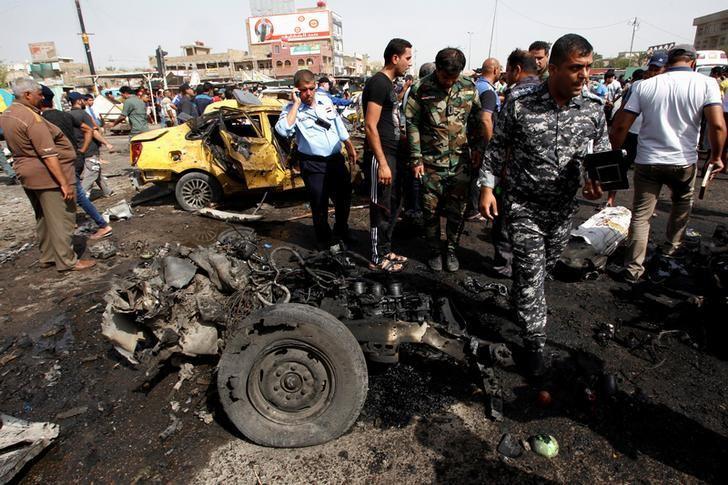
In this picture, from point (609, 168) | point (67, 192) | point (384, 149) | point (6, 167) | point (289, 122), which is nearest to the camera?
point (609, 168)

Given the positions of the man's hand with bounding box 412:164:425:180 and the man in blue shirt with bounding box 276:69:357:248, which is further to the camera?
the man in blue shirt with bounding box 276:69:357:248

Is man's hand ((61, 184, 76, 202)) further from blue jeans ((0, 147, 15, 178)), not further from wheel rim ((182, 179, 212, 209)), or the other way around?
blue jeans ((0, 147, 15, 178))

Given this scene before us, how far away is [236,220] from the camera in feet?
19.6

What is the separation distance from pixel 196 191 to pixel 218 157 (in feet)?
2.32

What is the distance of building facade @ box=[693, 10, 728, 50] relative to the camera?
43562 millimetres

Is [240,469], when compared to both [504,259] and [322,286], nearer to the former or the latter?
[322,286]

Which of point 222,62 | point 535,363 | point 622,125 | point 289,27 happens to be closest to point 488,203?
point 535,363

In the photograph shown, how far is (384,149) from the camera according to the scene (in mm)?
4035

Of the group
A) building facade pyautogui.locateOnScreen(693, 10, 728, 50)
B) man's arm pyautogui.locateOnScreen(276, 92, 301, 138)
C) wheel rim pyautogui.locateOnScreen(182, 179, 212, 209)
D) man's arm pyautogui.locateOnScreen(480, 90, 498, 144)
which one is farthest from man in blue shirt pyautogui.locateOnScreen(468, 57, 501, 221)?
building facade pyautogui.locateOnScreen(693, 10, 728, 50)

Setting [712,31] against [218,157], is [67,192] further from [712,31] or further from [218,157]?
[712,31]

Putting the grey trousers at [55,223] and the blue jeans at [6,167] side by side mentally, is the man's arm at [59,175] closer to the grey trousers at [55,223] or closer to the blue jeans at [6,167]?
the grey trousers at [55,223]

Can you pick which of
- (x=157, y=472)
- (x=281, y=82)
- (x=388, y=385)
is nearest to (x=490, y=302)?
(x=388, y=385)

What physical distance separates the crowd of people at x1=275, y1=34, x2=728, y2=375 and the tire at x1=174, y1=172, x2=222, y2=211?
2799 millimetres

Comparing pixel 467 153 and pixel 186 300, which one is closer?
pixel 186 300
